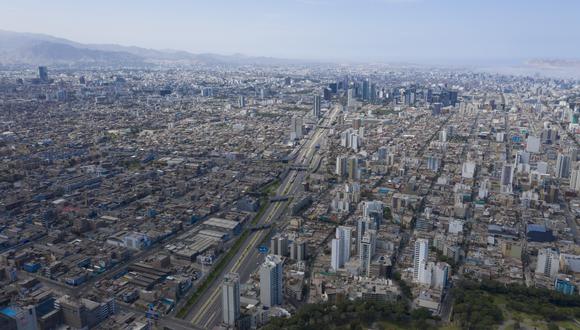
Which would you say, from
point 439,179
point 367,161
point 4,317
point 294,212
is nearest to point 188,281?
point 4,317

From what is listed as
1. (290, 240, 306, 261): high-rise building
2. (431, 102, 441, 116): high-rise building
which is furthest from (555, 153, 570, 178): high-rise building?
(431, 102, 441, 116): high-rise building

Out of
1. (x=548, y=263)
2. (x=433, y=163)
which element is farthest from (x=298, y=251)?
(x=433, y=163)

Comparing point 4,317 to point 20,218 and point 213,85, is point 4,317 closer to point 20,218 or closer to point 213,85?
point 20,218

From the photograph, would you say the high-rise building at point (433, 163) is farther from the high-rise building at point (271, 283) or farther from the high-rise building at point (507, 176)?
the high-rise building at point (271, 283)

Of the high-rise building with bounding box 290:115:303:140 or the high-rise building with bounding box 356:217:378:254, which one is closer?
the high-rise building with bounding box 356:217:378:254

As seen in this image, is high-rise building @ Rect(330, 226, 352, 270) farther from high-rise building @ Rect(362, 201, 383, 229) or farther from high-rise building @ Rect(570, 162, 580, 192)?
high-rise building @ Rect(570, 162, 580, 192)

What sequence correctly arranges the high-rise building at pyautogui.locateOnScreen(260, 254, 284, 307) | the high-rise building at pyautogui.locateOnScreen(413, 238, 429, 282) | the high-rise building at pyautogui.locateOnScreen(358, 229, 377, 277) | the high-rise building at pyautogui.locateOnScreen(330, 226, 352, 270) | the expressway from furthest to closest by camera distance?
the high-rise building at pyautogui.locateOnScreen(330, 226, 352, 270), the high-rise building at pyautogui.locateOnScreen(358, 229, 377, 277), the high-rise building at pyautogui.locateOnScreen(413, 238, 429, 282), the high-rise building at pyautogui.locateOnScreen(260, 254, 284, 307), the expressway

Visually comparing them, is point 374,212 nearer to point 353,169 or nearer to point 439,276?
point 439,276
